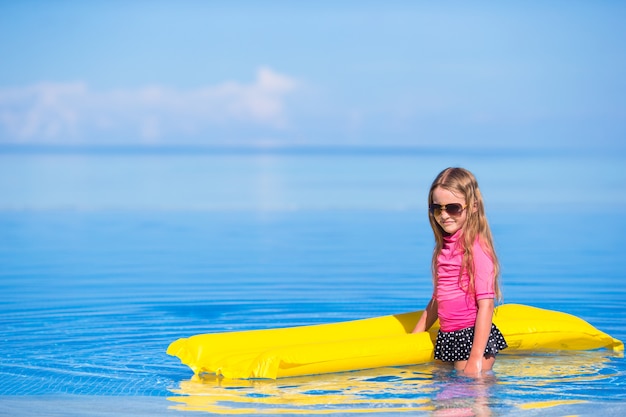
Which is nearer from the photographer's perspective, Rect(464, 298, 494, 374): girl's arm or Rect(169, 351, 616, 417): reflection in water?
Rect(169, 351, 616, 417): reflection in water

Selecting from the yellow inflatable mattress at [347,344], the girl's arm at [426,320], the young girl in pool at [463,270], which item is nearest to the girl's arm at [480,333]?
the young girl in pool at [463,270]

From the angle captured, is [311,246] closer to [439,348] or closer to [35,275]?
[35,275]

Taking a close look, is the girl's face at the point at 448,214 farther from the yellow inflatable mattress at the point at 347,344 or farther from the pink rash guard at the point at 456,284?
the yellow inflatable mattress at the point at 347,344

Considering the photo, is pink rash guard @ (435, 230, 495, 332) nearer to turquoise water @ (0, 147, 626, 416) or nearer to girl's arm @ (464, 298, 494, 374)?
girl's arm @ (464, 298, 494, 374)

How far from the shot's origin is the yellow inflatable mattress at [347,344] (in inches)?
Result: 134

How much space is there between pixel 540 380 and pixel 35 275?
391 cm

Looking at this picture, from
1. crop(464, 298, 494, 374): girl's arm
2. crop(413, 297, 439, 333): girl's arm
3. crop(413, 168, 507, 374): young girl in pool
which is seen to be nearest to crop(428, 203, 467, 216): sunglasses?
crop(413, 168, 507, 374): young girl in pool

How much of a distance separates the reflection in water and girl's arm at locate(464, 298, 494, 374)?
49 mm

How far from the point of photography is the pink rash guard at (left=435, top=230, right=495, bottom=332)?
3.36 meters

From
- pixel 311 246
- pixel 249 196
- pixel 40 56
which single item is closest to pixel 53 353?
pixel 311 246

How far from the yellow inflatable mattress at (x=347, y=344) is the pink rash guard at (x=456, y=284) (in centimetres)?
16

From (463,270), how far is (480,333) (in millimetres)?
210

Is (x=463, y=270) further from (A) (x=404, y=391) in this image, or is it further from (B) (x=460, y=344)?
(A) (x=404, y=391)

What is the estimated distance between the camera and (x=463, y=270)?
3369 mm
